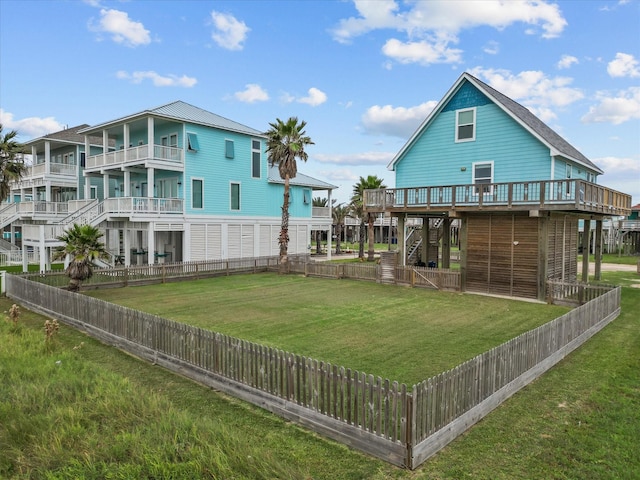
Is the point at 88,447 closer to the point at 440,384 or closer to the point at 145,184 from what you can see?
the point at 440,384

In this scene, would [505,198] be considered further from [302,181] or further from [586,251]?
[302,181]

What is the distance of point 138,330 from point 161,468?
6.18 m

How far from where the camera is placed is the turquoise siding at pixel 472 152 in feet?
70.9

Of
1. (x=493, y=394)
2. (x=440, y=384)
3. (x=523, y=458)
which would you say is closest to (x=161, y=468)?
(x=440, y=384)

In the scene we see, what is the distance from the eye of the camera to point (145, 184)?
3341 cm

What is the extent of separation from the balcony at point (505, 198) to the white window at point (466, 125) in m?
3.43

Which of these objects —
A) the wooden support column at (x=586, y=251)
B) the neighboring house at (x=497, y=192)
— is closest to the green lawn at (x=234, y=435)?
the neighboring house at (x=497, y=192)

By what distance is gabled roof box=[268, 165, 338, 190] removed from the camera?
36938 mm

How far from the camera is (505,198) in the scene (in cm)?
1997

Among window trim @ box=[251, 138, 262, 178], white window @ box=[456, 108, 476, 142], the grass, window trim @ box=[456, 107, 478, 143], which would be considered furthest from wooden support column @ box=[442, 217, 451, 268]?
window trim @ box=[251, 138, 262, 178]

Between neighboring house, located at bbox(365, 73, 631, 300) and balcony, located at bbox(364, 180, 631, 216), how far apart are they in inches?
1.7

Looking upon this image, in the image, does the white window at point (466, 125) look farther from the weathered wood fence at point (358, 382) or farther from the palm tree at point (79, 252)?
the palm tree at point (79, 252)

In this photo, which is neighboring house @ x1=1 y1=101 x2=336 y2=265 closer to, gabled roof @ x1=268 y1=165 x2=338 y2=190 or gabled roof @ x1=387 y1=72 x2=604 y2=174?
gabled roof @ x1=268 y1=165 x2=338 y2=190

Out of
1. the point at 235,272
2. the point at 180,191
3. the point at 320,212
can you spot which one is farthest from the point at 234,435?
the point at 320,212
